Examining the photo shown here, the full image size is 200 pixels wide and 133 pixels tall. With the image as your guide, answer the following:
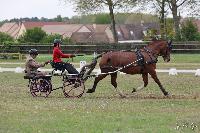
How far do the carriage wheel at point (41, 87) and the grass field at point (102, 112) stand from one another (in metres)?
0.21

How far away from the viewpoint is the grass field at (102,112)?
12.9 m

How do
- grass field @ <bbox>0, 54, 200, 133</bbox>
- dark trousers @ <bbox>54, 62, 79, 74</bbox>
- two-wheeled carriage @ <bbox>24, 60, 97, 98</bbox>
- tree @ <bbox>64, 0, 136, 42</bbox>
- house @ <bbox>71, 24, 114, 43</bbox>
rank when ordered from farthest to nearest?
house @ <bbox>71, 24, 114, 43</bbox> → tree @ <bbox>64, 0, 136, 42</bbox> → dark trousers @ <bbox>54, 62, 79, 74</bbox> → two-wheeled carriage @ <bbox>24, 60, 97, 98</bbox> → grass field @ <bbox>0, 54, 200, 133</bbox>

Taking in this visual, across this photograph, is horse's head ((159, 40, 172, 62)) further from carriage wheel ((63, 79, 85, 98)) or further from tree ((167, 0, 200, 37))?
tree ((167, 0, 200, 37))

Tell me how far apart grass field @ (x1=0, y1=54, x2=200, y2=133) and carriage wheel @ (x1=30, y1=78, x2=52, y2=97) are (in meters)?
0.21

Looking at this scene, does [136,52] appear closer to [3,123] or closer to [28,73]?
[28,73]

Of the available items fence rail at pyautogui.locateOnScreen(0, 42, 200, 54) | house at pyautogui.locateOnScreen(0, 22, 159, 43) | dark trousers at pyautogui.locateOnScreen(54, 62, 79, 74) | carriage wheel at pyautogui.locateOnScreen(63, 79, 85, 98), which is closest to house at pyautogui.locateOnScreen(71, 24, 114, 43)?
house at pyautogui.locateOnScreen(0, 22, 159, 43)

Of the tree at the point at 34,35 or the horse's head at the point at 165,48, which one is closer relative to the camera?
the horse's head at the point at 165,48

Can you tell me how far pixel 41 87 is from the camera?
19.9 meters

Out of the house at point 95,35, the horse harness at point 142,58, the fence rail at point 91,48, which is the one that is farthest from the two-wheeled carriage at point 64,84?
the house at point 95,35

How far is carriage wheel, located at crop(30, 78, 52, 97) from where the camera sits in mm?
19766

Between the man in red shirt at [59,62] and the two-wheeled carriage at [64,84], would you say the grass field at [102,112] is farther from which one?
the man in red shirt at [59,62]

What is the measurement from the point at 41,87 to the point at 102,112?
469cm

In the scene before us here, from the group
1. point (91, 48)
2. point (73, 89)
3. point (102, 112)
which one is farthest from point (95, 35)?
point (102, 112)

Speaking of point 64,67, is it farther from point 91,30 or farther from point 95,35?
point 91,30
